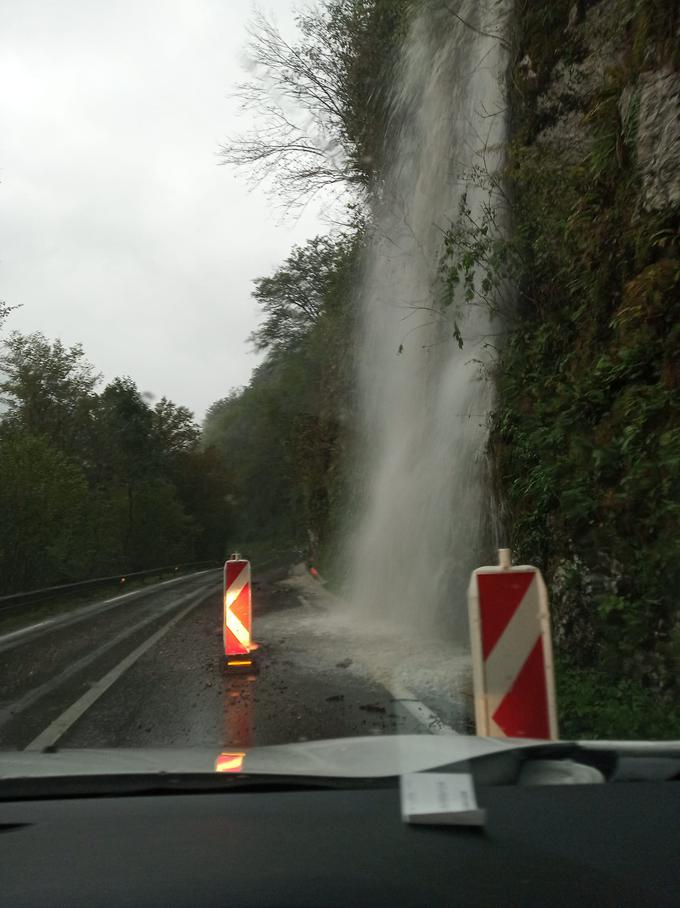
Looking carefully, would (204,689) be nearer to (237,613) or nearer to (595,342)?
(237,613)

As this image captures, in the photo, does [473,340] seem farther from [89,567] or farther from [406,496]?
[89,567]

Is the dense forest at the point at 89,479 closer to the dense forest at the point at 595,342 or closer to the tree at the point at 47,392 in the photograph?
the tree at the point at 47,392

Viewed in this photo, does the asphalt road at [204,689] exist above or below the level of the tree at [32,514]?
below

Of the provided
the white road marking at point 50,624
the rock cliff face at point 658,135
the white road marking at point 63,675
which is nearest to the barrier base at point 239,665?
the white road marking at point 63,675

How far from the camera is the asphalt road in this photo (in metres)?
6.59

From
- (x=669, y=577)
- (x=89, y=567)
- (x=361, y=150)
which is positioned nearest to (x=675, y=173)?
(x=669, y=577)

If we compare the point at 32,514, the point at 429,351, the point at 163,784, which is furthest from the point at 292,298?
the point at 163,784

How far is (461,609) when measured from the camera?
11.9 meters

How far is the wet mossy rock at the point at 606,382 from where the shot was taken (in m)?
6.56

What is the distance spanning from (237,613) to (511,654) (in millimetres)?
5795

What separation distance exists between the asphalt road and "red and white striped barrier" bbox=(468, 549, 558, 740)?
1838 millimetres

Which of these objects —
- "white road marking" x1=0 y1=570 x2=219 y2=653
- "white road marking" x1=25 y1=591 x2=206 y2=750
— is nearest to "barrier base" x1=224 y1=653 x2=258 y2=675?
"white road marking" x1=25 y1=591 x2=206 y2=750

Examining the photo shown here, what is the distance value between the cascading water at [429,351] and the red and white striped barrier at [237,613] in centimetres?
330

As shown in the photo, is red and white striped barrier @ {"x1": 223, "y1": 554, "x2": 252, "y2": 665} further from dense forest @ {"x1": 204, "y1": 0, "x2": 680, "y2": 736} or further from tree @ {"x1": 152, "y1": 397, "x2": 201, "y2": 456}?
tree @ {"x1": 152, "y1": 397, "x2": 201, "y2": 456}
